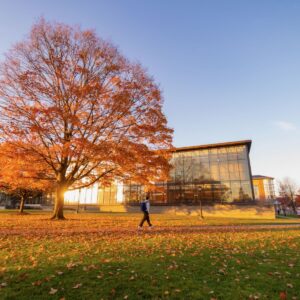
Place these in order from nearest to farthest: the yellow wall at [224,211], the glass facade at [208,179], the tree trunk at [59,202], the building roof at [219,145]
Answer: the tree trunk at [59,202] → the yellow wall at [224,211] → the glass facade at [208,179] → the building roof at [219,145]

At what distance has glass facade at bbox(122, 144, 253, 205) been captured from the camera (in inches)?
1516

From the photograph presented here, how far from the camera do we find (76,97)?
16406 millimetres

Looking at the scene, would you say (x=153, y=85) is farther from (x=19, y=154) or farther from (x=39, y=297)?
(x=39, y=297)

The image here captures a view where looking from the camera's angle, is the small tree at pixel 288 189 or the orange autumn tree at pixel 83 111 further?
the small tree at pixel 288 189

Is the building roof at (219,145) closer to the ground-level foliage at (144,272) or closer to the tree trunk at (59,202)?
the tree trunk at (59,202)

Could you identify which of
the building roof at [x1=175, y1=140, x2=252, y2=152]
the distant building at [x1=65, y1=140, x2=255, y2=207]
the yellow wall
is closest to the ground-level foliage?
the yellow wall

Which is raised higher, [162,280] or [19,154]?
[19,154]

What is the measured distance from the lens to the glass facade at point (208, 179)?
38.5 meters

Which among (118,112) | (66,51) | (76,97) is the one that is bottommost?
(118,112)

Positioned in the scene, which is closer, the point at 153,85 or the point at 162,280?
the point at 162,280

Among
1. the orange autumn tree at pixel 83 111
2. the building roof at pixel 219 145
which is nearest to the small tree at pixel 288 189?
the building roof at pixel 219 145

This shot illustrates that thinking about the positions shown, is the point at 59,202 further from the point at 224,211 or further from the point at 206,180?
the point at 206,180

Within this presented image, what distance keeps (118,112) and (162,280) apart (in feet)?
44.0

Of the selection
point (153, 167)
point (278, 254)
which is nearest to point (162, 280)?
point (278, 254)
